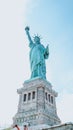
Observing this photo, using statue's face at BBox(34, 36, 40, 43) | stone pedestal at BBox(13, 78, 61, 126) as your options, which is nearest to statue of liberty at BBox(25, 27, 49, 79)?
statue's face at BBox(34, 36, 40, 43)

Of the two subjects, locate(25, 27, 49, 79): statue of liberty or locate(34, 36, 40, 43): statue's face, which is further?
locate(34, 36, 40, 43): statue's face

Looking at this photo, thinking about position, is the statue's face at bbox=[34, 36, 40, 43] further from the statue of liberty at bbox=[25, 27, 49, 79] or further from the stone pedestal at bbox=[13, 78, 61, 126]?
the stone pedestal at bbox=[13, 78, 61, 126]

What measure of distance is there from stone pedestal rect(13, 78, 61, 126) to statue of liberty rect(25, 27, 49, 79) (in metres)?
1.96

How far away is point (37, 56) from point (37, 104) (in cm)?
846

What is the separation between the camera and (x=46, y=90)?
3362 centimetres

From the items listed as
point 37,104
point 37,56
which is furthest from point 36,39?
point 37,104

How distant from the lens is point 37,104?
31.3 meters

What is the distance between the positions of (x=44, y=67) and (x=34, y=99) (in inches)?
258

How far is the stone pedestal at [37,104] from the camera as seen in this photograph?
97.5 ft

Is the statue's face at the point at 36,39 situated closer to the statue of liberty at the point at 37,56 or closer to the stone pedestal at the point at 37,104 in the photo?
the statue of liberty at the point at 37,56

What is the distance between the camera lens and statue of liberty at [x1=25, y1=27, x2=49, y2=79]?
35731 millimetres

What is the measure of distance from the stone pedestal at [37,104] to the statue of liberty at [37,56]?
1.96 m

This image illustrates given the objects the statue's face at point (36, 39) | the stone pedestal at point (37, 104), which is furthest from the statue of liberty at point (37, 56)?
the stone pedestal at point (37, 104)

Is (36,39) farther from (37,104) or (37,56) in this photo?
(37,104)
